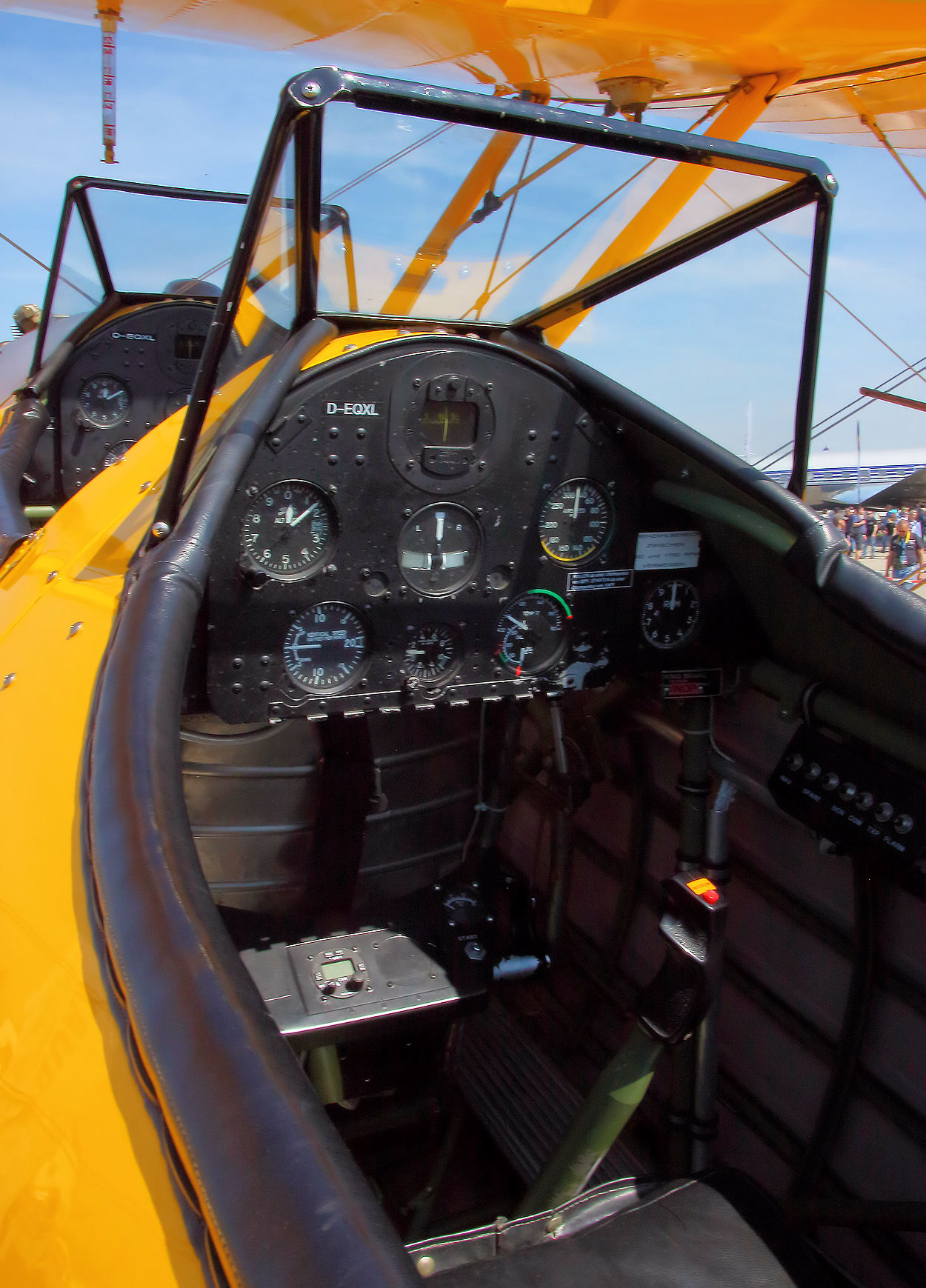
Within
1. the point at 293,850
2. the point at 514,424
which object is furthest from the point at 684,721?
the point at 293,850

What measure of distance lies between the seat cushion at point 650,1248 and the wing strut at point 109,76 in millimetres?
4834

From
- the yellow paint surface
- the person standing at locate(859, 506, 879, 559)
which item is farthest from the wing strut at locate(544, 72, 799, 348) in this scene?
the person standing at locate(859, 506, 879, 559)

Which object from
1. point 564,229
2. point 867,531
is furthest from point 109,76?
point 867,531

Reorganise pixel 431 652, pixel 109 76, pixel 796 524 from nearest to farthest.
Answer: pixel 796 524 → pixel 431 652 → pixel 109 76

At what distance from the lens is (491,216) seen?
2.11m

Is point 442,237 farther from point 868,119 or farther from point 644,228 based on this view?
point 868,119

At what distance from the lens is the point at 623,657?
222 centimetres

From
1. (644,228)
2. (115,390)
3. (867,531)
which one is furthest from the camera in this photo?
(867,531)

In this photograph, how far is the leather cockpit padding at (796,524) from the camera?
159 cm

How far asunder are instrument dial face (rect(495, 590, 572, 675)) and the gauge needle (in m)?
0.51

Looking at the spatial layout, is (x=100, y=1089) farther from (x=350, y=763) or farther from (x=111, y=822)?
(x=350, y=763)

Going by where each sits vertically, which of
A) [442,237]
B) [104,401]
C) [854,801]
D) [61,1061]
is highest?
[442,237]

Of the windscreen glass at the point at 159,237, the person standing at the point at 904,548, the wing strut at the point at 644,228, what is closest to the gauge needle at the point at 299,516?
the wing strut at the point at 644,228

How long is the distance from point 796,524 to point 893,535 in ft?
21.9
